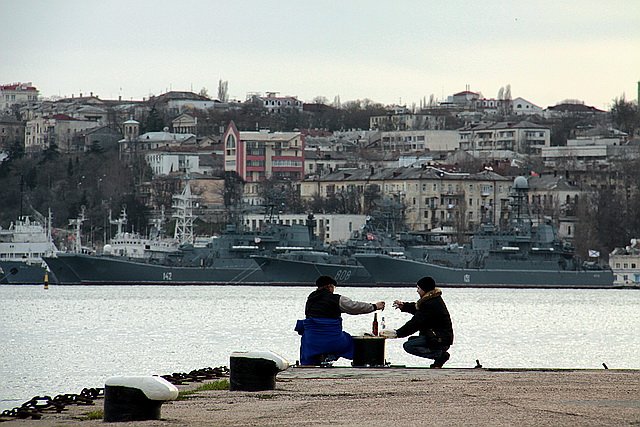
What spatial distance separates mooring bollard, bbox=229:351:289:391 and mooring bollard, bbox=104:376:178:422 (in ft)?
7.61

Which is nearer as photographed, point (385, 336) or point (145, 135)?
point (385, 336)

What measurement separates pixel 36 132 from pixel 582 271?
93.9 m

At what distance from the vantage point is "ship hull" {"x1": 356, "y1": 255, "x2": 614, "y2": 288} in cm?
9606

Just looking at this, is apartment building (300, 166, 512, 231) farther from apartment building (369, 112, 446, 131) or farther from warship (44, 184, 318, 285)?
apartment building (369, 112, 446, 131)

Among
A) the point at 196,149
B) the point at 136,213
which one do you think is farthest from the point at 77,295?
the point at 196,149

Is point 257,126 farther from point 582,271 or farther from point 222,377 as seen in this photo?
point 222,377

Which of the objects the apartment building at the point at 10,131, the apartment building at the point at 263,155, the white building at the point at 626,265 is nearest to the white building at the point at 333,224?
the white building at the point at 626,265

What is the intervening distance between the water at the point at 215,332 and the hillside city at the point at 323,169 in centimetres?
3405

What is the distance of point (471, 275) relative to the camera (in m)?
98.1

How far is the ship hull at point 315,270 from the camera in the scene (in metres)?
97.5

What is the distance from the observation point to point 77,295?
8088 cm

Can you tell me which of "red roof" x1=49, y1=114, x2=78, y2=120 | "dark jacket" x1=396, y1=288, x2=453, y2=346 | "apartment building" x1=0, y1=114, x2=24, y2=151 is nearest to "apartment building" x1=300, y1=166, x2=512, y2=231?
"red roof" x1=49, y1=114, x2=78, y2=120

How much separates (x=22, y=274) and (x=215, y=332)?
207 ft

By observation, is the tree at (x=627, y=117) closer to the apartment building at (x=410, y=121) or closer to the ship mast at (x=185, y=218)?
the apartment building at (x=410, y=121)
